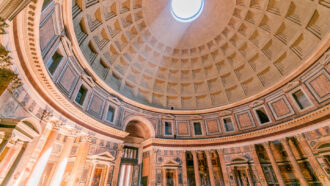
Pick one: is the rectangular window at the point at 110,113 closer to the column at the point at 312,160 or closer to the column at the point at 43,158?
the column at the point at 43,158

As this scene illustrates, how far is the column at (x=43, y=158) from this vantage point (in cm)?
760

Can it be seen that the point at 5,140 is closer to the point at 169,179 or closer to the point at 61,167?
the point at 61,167

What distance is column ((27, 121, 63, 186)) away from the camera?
7.60 meters

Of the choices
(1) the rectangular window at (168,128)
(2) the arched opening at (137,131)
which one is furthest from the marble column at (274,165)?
(2) the arched opening at (137,131)

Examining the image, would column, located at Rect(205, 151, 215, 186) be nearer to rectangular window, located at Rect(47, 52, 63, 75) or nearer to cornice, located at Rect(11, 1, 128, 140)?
cornice, located at Rect(11, 1, 128, 140)

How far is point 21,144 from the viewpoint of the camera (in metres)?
6.44

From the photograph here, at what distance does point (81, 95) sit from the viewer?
1188 centimetres

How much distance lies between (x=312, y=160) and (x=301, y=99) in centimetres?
517

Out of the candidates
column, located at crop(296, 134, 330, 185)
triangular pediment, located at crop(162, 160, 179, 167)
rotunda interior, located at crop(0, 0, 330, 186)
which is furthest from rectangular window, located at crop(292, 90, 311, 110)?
triangular pediment, located at crop(162, 160, 179, 167)

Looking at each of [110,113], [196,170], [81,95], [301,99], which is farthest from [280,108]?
[81,95]

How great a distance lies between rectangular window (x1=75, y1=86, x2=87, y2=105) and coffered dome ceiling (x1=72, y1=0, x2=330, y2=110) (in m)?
2.72

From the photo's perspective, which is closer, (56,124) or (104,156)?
(56,124)

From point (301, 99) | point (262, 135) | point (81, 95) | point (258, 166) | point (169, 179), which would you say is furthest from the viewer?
point (169, 179)

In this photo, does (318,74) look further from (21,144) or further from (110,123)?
(21,144)
